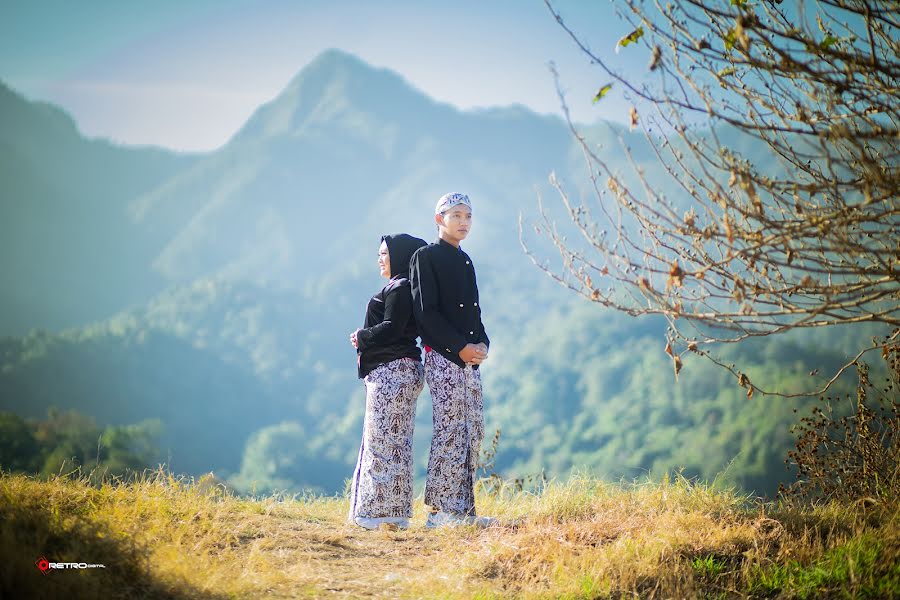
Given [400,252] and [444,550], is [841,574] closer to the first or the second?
[444,550]

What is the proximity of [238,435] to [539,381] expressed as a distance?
1251 inches

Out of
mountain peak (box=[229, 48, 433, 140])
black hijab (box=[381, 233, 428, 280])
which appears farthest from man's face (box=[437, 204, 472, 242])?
mountain peak (box=[229, 48, 433, 140])

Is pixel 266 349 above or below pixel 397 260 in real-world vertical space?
above

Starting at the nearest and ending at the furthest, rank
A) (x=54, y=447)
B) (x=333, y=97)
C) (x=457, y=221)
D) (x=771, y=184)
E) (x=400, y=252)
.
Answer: (x=771, y=184) → (x=457, y=221) → (x=400, y=252) → (x=54, y=447) → (x=333, y=97)

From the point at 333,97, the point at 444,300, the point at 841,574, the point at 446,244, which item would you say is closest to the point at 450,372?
the point at 444,300

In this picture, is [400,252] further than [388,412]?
Yes

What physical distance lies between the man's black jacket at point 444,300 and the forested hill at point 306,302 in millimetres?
28349

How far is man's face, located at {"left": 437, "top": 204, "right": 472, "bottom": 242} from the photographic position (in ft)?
15.3

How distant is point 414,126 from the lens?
403 ft

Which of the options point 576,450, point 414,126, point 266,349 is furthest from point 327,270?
point 576,450

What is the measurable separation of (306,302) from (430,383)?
8611 cm

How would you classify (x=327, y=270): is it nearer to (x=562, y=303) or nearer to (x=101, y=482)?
(x=562, y=303)

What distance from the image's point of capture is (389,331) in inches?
181

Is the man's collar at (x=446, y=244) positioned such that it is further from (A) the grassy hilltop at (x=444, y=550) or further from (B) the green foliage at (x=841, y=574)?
(B) the green foliage at (x=841, y=574)
